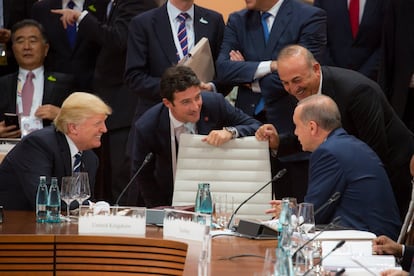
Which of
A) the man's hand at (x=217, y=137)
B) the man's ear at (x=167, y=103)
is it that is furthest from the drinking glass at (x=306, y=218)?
the man's ear at (x=167, y=103)

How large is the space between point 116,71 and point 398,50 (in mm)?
2079

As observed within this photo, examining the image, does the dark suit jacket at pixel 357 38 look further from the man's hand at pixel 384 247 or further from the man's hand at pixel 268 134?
the man's hand at pixel 384 247

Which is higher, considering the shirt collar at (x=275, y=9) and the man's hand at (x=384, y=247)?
the shirt collar at (x=275, y=9)

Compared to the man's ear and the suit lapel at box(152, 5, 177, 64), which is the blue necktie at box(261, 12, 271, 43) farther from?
the man's ear

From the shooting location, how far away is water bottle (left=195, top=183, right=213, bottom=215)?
18.3 feet

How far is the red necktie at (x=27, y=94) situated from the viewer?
776 cm

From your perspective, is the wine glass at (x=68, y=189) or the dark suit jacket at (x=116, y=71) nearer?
the wine glass at (x=68, y=189)

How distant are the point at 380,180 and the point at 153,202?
177 cm

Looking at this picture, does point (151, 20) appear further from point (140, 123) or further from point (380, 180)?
point (380, 180)

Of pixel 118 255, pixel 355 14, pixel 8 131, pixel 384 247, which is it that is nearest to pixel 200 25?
pixel 355 14

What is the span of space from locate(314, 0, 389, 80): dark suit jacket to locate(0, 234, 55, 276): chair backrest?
287cm

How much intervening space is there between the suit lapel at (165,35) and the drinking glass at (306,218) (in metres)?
2.53

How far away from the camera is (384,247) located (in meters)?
4.78

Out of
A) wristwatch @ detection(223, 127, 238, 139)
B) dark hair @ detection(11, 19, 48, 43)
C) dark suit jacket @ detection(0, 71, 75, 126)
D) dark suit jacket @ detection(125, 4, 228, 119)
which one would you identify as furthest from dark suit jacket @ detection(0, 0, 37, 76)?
wristwatch @ detection(223, 127, 238, 139)
